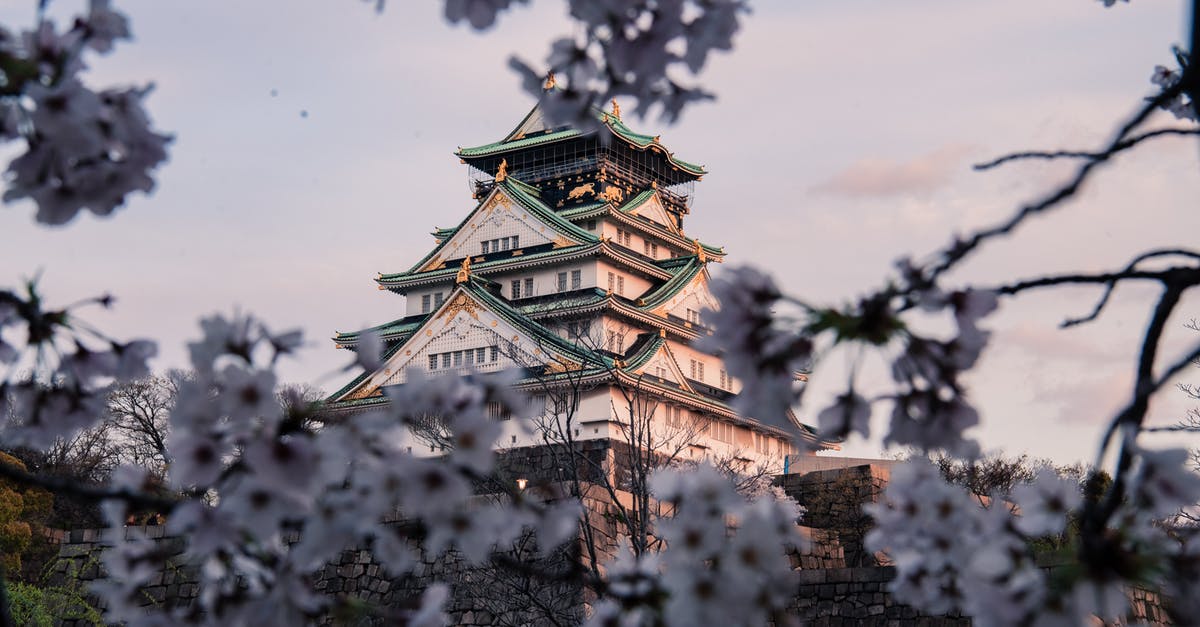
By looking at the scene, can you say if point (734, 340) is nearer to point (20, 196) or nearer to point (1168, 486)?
point (1168, 486)

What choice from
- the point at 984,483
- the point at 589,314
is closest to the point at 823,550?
the point at 984,483

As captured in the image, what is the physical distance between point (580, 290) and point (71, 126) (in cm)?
2892

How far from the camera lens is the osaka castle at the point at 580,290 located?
28.8 m

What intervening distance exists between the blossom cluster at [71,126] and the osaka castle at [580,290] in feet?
76.9

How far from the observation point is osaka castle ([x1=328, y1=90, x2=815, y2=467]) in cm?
2880

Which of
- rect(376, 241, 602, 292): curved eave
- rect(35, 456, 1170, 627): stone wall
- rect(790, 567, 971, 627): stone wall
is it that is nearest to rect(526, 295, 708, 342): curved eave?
rect(376, 241, 602, 292): curved eave

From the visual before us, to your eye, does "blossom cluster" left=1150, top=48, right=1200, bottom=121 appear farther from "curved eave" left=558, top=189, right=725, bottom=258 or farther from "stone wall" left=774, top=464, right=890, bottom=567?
"curved eave" left=558, top=189, right=725, bottom=258

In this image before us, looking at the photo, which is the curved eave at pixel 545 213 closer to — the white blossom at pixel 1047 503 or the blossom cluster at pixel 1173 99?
the blossom cluster at pixel 1173 99

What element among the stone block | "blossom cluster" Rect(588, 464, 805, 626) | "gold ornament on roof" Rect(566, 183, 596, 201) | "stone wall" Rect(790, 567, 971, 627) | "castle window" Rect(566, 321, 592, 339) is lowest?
"blossom cluster" Rect(588, 464, 805, 626)

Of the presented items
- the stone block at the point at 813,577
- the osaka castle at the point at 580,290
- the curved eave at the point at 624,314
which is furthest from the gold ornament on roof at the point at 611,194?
the stone block at the point at 813,577

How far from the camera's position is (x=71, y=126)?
6.83 ft

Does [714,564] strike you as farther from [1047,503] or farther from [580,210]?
[580,210]

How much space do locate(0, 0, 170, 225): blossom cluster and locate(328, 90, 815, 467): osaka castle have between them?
2343 cm

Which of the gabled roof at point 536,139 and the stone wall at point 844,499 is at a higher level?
the gabled roof at point 536,139
